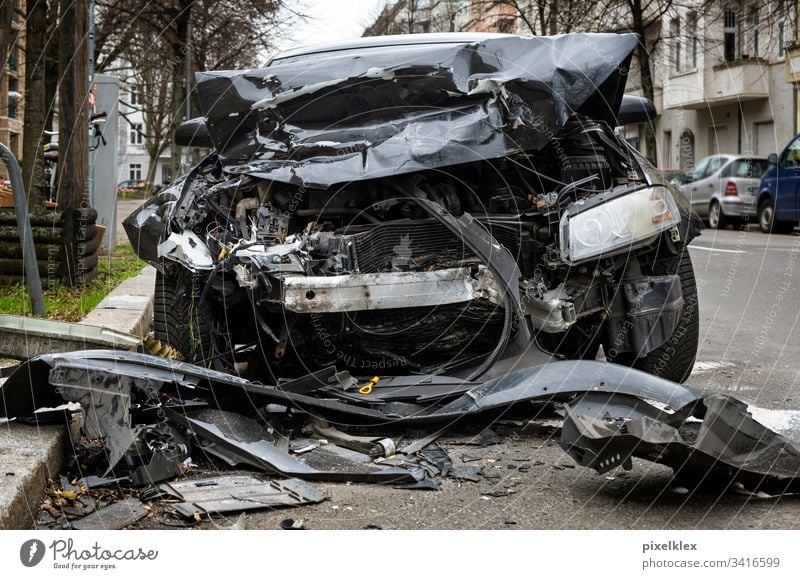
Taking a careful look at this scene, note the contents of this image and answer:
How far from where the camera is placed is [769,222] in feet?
64.7

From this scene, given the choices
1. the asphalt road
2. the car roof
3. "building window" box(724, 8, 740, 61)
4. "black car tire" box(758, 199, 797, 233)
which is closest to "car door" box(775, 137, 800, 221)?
"black car tire" box(758, 199, 797, 233)

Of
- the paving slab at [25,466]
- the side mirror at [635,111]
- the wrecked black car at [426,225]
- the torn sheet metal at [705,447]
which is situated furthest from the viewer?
the side mirror at [635,111]

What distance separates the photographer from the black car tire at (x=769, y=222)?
19.5 metres

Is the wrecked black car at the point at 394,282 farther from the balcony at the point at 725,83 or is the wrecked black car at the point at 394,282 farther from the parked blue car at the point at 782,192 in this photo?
the balcony at the point at 725,83

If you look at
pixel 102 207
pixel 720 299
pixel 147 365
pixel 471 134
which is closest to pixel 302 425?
Result: pixel 147 365

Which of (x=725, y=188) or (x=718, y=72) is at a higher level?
(x=718, y=72)

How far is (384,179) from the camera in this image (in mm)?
4410

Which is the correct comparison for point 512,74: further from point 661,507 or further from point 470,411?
point 661,507

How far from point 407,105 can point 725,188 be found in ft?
55.0

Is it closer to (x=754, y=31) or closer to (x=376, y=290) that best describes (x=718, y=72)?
(x=754, y=31)

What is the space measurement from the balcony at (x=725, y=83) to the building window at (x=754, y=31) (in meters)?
0.30

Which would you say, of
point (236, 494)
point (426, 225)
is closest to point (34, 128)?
point (426, 225)

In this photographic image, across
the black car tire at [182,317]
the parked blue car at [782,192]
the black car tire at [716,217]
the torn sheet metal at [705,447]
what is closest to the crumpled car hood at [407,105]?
the black car tire at [182,317]

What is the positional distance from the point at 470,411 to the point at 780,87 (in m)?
24.7
